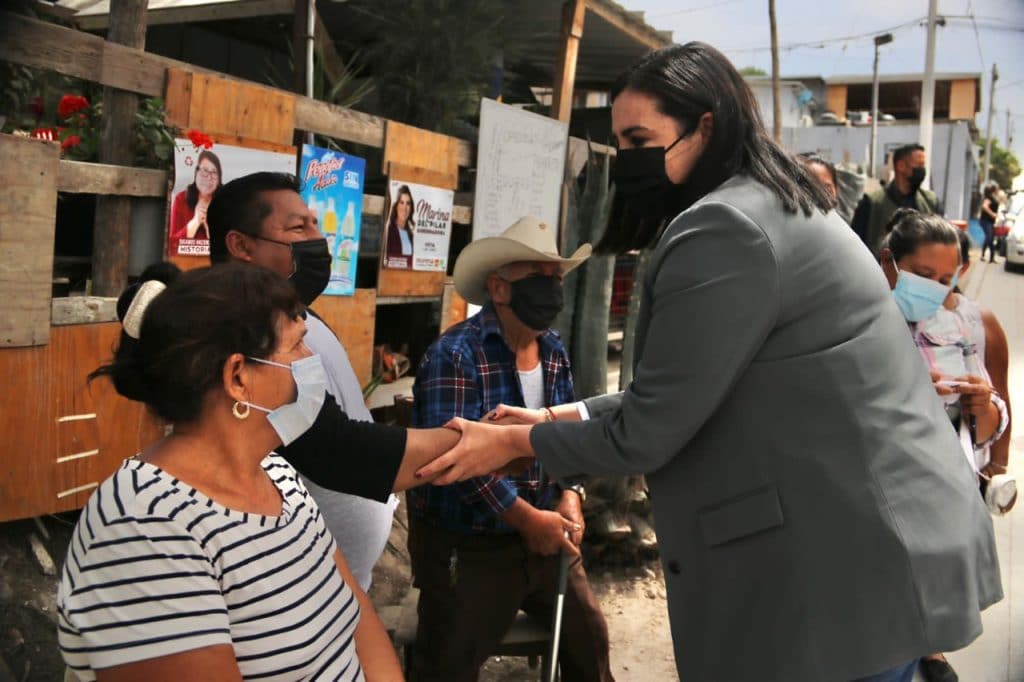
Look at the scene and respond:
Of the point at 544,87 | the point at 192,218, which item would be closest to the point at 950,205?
the point at 544,87

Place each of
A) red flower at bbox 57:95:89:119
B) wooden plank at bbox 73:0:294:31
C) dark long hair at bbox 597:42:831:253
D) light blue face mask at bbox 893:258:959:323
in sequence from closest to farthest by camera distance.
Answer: dark long hair at bbox 597:42:831:253 → light blue face mask at bbox 893:258:959:323 → red flower at bbox 57:95:89:119 → wooden plank at bbox 73:0:294:31

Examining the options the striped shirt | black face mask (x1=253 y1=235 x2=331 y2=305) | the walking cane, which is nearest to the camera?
the striped shirt

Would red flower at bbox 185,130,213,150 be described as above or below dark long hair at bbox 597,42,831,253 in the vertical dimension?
above

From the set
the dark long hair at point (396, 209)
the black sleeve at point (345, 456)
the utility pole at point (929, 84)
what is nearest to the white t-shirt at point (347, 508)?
the black sleeve at point (345, 456)

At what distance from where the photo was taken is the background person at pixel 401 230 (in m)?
5.52

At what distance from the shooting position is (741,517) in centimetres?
173

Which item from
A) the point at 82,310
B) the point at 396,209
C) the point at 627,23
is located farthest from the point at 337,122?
the point at 627,23

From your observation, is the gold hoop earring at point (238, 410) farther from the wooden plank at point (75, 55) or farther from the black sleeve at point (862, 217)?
the black sleeve at point (862, 217)

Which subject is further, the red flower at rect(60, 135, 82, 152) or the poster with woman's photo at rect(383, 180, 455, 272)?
the poster with woman's photo at rect(383, 180, 455, 272)

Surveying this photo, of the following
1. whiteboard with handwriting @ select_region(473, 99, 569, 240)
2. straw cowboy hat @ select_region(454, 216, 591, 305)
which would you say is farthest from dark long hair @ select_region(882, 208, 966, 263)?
whiteboard with handwriting @ select_region(473, 99, 569, 240)

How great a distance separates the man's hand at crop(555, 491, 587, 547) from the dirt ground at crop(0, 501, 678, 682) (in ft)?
4.01

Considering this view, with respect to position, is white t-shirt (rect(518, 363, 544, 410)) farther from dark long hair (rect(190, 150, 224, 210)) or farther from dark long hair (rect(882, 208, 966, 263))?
dark long hair (rect(190, 150, 224, 210))

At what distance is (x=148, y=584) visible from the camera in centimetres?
151

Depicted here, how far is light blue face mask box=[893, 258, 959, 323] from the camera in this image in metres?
3.40
